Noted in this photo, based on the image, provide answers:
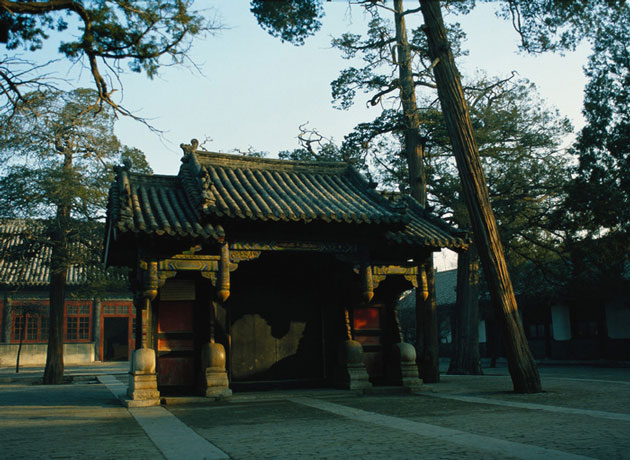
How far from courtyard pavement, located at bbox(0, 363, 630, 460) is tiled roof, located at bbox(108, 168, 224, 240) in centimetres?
309

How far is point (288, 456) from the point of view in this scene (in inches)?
224

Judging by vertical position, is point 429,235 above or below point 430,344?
above

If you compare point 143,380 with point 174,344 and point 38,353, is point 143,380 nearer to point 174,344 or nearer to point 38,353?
point 174,344

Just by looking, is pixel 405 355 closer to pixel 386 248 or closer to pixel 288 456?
pixel 386 248

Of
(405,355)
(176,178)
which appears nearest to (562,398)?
(405,355)

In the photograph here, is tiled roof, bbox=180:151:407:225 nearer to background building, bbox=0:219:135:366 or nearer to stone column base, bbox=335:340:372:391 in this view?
stone column base, bbox=335:340:372:391

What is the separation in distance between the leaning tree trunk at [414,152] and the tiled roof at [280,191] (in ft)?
11.3

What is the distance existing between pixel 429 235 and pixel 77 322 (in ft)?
89.7

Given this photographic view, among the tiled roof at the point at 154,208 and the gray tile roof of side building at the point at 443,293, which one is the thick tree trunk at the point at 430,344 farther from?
the gray tile roof of side building at the point at 443,293

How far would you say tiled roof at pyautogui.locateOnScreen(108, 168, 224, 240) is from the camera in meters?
10.5

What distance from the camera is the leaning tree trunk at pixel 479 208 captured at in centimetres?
1152

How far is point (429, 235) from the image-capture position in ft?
41.3

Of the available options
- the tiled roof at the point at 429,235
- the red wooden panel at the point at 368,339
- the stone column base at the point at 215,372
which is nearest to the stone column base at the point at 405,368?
the red wooden panel at the point at 368,339

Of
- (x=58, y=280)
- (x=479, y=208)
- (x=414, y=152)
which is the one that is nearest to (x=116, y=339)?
(x=58, y=280)
